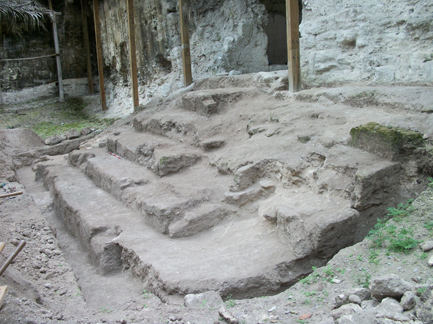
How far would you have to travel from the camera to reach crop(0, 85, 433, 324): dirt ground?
242cm

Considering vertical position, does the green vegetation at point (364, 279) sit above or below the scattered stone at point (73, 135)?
below

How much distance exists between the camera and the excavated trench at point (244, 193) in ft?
10.2

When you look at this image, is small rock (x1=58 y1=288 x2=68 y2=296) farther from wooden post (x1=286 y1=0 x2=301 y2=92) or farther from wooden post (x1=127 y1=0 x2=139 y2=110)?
wooden post (x1=127 y1=0 x2=139 y2=110)

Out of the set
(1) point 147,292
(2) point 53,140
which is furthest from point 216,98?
(2) point 53,140

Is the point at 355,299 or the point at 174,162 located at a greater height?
the point at 174,162

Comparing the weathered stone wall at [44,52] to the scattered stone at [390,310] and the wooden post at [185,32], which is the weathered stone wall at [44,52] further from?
the scattered stone at [390,310]

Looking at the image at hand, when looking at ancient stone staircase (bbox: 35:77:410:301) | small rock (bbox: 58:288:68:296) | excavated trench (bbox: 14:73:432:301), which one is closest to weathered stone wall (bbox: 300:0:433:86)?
excavated trench (bbox: 14:73:432:301)

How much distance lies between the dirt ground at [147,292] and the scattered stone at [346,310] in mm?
65

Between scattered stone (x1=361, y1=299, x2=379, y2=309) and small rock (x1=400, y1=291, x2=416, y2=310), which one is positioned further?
scattered stone (x1=361, y1=299, x2=379, y2=309)

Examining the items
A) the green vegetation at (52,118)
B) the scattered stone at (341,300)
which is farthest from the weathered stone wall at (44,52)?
the scattered stone at (341,300)

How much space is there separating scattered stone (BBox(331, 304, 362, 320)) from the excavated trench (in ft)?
2.50

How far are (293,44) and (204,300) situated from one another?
3.92 m

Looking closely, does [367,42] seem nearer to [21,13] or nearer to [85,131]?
[85,131]

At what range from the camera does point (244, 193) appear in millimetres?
4117
